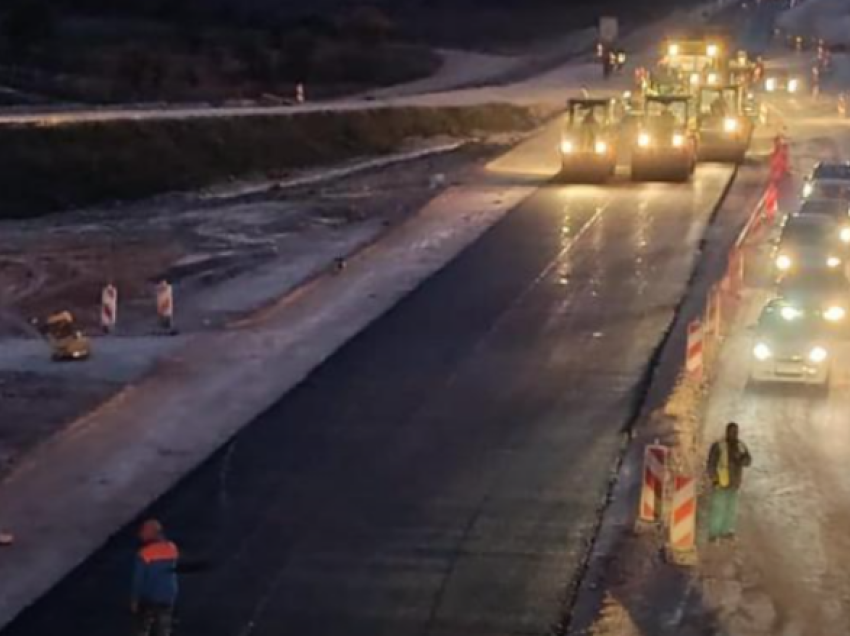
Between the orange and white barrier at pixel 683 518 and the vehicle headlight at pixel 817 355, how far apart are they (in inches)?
332

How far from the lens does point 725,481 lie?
21.3m

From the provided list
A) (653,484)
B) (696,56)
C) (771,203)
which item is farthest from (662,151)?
(653,484)

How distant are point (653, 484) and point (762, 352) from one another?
774 cm

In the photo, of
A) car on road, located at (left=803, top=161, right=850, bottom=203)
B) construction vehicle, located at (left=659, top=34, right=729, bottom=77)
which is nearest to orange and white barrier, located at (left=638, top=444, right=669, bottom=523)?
car on road, located at (left=803, top=161, right=850, bottom=203)

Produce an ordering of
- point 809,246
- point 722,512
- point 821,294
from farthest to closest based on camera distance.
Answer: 1. point 809,246
2. point 821,294
3. point 722,512

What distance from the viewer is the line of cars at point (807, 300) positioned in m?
29.1

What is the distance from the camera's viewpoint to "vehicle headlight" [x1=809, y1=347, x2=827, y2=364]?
95.6 ft

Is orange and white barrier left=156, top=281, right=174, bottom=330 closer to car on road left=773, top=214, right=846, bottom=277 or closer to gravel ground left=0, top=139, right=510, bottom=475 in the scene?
gravel ground left=0, top=139, right=510, bottom=475

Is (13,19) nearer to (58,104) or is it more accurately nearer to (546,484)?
(58,104)

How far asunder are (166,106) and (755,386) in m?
47.3

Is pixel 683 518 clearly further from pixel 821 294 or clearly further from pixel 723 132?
pixel 723 132

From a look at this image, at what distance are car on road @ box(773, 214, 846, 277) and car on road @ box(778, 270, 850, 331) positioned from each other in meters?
0.78

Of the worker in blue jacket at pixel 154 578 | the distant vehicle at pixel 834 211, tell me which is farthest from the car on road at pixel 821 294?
the worker in blue jacket at pixel 154 578

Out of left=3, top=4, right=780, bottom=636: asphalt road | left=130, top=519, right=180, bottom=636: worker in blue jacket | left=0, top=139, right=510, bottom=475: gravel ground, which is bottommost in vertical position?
left=0, top=139, right=510, bottom=475: gravel ground
